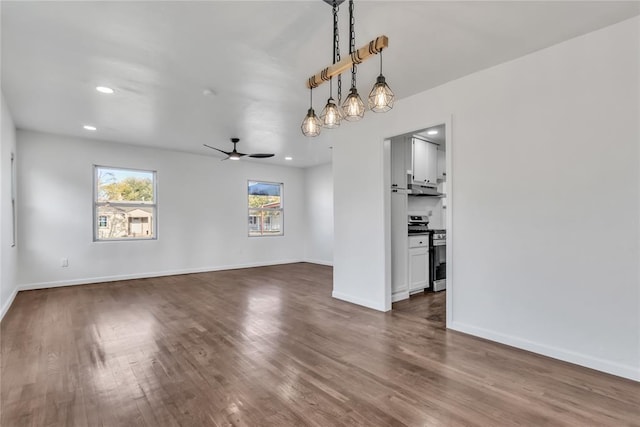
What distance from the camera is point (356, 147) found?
432 cm

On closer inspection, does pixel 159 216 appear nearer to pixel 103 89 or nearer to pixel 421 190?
pixel 103 89

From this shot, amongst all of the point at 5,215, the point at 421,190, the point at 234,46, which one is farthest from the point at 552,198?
the point at 5,215

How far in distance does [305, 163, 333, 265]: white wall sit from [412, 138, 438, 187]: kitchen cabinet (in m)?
3.20

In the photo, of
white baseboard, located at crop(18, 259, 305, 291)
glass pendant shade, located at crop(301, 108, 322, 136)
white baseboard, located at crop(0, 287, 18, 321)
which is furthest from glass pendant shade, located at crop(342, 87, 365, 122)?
white baseboard, located at crop(18, 259, 305, 291)

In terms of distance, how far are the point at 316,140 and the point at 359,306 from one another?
10.4 ft

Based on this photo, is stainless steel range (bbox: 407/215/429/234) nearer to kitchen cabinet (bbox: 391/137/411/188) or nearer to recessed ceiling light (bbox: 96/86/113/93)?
kitchen cabinet (bbox: 391/137/411/188)

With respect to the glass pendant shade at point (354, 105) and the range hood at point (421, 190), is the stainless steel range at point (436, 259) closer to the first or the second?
the range hood at point (421, 190)

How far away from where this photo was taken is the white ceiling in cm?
217

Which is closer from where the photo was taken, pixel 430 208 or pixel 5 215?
pixel 5 215

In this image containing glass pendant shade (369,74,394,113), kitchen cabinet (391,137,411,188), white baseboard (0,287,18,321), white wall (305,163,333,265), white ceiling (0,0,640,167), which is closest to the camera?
glass pendant shade (369,74,394,113)

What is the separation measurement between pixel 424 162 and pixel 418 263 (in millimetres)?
1641

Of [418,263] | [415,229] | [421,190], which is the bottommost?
[418,263]

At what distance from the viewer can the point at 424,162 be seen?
5082 millimetres

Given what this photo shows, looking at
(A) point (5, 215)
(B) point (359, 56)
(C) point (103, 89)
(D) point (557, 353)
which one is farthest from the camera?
(A) point (5, 215)
